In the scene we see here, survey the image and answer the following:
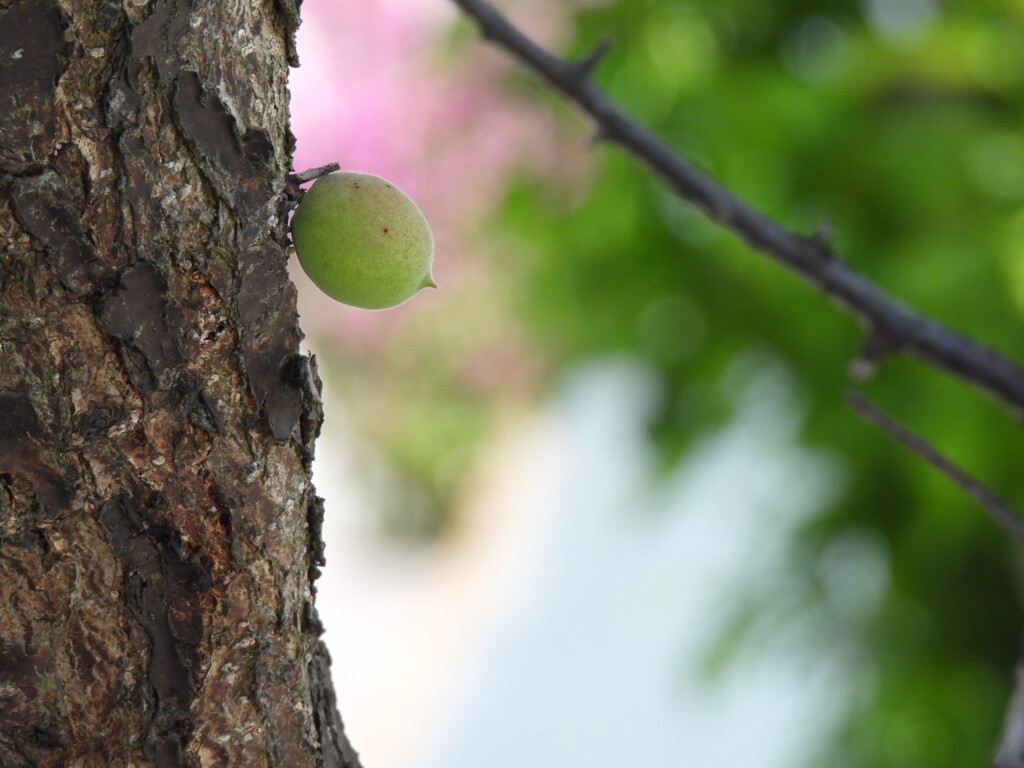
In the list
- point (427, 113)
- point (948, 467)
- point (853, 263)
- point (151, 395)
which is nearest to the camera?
point (151, 395)

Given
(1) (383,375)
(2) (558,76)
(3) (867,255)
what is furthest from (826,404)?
(1) (383,375)

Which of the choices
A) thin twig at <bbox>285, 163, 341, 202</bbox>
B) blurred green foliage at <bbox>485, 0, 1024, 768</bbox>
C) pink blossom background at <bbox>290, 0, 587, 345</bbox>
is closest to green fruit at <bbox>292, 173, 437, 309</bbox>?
thin twig at <bbox>285, 163, 341, 202</bbox>

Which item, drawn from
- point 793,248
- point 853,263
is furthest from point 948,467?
point 853,263

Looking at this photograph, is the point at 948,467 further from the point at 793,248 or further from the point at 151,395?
the point at 151,395

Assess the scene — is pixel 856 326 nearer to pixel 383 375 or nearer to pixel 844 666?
pixel 844 666

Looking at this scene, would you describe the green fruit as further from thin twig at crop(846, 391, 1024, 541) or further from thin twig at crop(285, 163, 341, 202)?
thin twig at crop(846, 391, 1024, 541)

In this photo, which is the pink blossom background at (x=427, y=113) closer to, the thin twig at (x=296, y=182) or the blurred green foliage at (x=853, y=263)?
the blurred green foliage at (x=853, y=263)
